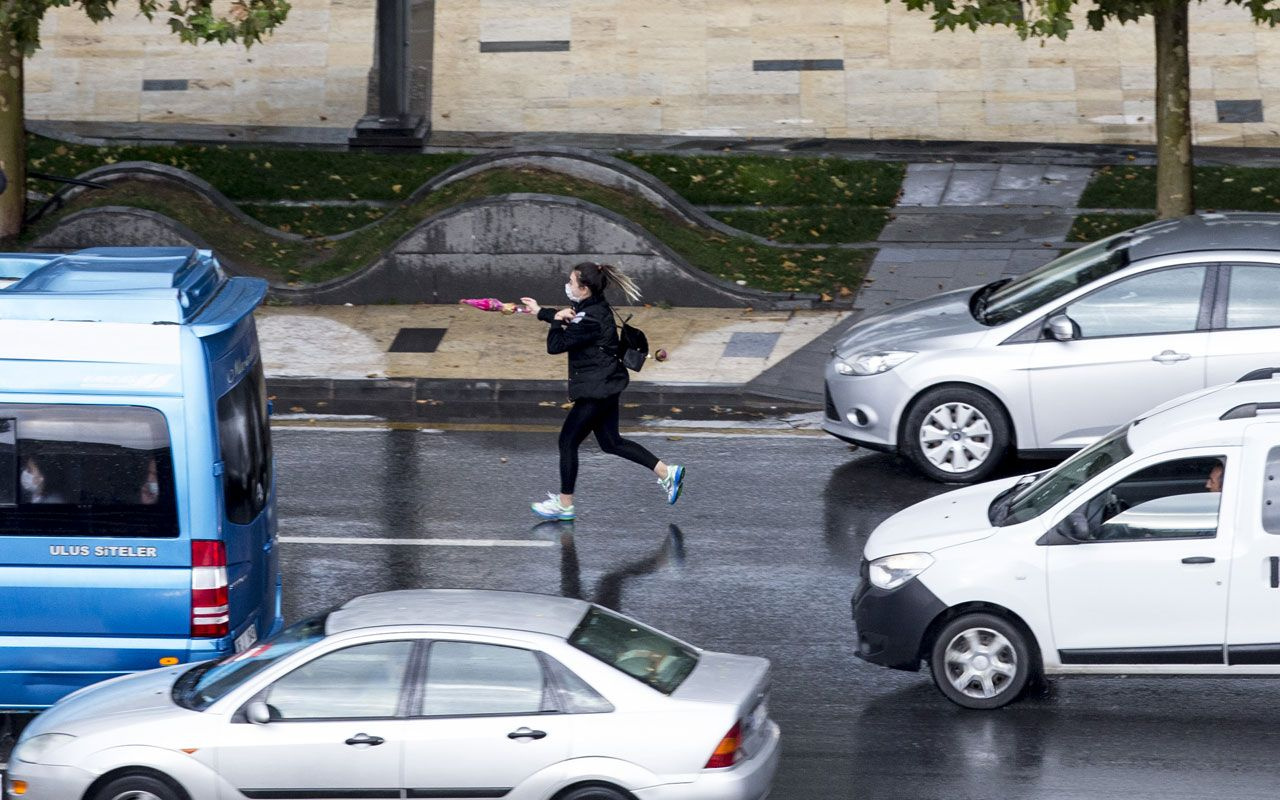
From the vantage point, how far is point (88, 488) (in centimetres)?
805

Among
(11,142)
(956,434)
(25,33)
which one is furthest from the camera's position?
(11,142)

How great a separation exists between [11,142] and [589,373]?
9.53 metres

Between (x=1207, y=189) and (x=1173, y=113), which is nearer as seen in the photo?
(x=1173, y=113)

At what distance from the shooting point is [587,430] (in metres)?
11.9

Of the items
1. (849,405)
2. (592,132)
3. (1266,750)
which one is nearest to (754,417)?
(849,405)

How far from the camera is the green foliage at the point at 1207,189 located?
61.7 feet

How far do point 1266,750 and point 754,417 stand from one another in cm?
690

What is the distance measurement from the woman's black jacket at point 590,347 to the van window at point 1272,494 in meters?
4.74

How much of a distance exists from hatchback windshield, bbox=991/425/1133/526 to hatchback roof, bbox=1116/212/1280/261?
3.41 meters

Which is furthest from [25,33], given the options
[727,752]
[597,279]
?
[727,752]

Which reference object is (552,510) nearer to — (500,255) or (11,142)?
(500,255)

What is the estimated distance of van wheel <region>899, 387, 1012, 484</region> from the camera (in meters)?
12.3

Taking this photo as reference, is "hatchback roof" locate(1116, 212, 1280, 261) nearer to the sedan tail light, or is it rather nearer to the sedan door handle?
the sedan door handle

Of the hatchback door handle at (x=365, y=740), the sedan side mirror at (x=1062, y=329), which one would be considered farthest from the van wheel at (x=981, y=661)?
the sedan side mirror at (x=1062, y=329)
